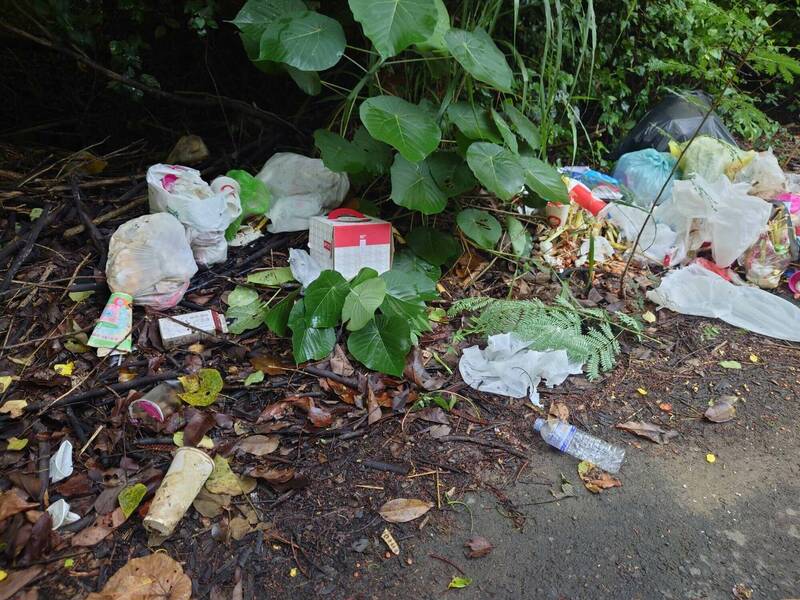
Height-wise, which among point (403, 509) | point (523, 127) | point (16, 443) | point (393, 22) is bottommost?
point (16, 443)

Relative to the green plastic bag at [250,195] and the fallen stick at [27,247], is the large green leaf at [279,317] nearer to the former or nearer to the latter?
the green plastic bag at [250,195]

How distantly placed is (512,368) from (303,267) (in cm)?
96

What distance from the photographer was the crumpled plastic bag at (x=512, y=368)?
1.90 metres

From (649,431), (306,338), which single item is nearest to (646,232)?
(649,431)

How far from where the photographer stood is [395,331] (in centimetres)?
188

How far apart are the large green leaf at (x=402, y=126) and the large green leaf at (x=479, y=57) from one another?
23 cm

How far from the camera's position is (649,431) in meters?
1.80

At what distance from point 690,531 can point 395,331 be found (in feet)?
3.44

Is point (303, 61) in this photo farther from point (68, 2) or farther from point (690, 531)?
point (690, 531)

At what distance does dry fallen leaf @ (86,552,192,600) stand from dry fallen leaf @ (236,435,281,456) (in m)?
0.37

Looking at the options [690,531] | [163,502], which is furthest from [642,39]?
[163,502]

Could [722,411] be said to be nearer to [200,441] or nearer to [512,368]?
[512,368]

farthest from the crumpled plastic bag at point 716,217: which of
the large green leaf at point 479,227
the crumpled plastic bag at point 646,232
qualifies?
the large green leaf at point 479,227

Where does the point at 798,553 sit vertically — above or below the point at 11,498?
above
